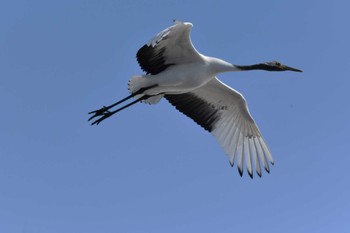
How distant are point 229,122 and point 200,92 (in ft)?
3.01

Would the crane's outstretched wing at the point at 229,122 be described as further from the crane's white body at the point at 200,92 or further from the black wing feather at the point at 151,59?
the black wing feather at the point at 151,59

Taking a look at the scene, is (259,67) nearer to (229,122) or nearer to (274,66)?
(274,66)

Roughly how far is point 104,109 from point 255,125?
2988 millimetres

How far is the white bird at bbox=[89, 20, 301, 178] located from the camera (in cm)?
1266

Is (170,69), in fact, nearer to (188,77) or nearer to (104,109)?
(188,77)

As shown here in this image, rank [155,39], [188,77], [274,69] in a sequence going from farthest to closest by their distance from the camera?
1. [274,69]
2. [188,77]
3. [155,39]

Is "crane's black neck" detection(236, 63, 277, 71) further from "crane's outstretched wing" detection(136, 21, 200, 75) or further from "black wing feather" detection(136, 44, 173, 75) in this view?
"black wing feather" detection(136, 44, 173, 75)

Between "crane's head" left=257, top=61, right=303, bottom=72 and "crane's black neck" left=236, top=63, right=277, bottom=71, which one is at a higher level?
"crane's head" left=257, top=61, right=303, bottom=72

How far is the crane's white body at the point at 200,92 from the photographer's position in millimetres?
12656

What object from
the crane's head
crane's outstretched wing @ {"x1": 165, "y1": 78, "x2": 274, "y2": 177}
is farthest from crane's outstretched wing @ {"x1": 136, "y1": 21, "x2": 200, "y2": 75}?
the crane's head

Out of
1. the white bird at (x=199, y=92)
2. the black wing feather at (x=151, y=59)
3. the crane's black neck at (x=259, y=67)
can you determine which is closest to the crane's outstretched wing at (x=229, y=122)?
the white bird at (x=199, y=92)

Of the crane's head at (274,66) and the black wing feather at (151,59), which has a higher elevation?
the crane's head at (274,66)

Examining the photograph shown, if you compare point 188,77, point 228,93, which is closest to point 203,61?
point 188,77

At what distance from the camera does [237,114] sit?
569 inches
